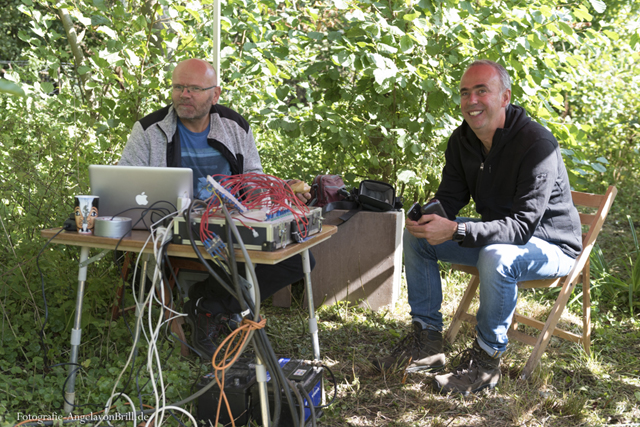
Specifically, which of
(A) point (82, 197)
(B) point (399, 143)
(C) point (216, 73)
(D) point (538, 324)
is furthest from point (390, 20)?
(A) point (82, 197)

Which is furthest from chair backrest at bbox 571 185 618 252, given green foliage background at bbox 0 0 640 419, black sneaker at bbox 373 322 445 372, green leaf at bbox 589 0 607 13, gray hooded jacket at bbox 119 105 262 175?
gray hooded jacket at bbox 119 105 262 175

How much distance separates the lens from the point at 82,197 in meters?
2.14

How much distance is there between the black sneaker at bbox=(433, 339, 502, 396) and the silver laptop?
4.82 feet

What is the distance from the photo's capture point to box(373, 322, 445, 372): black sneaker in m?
2.83

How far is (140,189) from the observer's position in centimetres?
223

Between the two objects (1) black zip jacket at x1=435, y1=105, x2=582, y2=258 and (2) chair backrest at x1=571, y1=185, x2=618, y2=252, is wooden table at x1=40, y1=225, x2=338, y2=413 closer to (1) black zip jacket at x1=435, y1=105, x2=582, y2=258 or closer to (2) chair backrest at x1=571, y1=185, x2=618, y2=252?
(1) black zip jacket at x1=435, y1=105, x2=582, y2=258

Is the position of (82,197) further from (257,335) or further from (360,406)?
(360,406)

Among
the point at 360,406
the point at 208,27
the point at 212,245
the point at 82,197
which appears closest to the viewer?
the point at 212,245

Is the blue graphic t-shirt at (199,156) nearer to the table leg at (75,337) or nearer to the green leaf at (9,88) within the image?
the table leg at (75,337)

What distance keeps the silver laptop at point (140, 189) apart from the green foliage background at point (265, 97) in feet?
2.55

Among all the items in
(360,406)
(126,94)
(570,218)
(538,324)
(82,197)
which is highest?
(126,94)

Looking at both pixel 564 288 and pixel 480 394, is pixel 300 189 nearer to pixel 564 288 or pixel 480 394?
pixel 480 394

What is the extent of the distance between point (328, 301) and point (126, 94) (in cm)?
199

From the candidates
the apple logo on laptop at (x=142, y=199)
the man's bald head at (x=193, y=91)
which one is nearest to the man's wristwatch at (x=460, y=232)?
the apple logo on laptop at (x=142, y=199)
